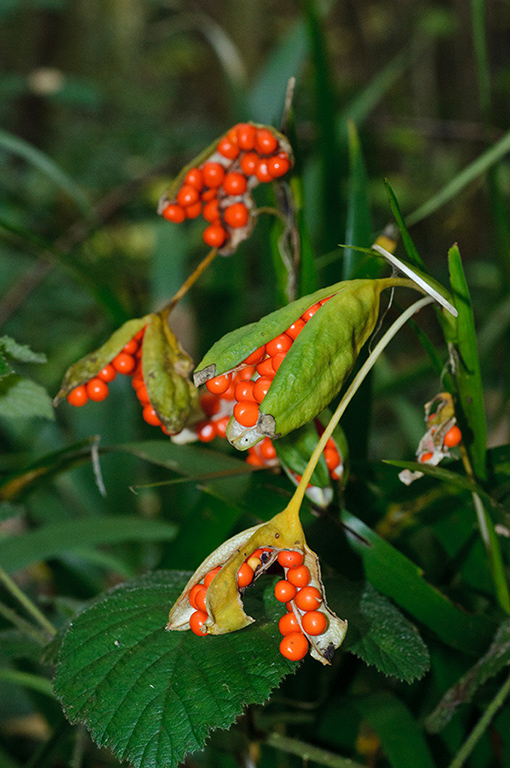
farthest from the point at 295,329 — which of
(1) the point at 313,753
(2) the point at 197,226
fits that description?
(2) the point at 197,226

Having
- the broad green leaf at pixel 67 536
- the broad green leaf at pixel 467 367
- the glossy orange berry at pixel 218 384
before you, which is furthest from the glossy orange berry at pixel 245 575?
the broad green leaf at pixel 67 536

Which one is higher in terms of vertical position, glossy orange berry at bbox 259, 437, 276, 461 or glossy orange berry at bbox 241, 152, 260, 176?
glossy orange berry at bbox 241, 152, 260, 176

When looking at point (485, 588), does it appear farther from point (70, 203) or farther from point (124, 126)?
point (124, 126)

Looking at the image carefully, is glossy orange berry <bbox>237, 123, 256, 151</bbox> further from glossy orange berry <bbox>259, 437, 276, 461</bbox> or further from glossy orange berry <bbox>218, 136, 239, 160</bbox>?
glossy orange berry <bbox>259, 437, 276, 461</bbox>

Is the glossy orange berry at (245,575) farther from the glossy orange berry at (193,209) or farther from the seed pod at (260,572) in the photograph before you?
the glossy orange berry at (193,209)

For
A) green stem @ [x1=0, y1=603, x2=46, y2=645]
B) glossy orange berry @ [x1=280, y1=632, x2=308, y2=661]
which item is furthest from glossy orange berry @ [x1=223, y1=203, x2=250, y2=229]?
green stem @ [x1=0, y1=603, x2=46, y2=645]

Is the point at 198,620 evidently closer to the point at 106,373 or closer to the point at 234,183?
the point at 106,373
